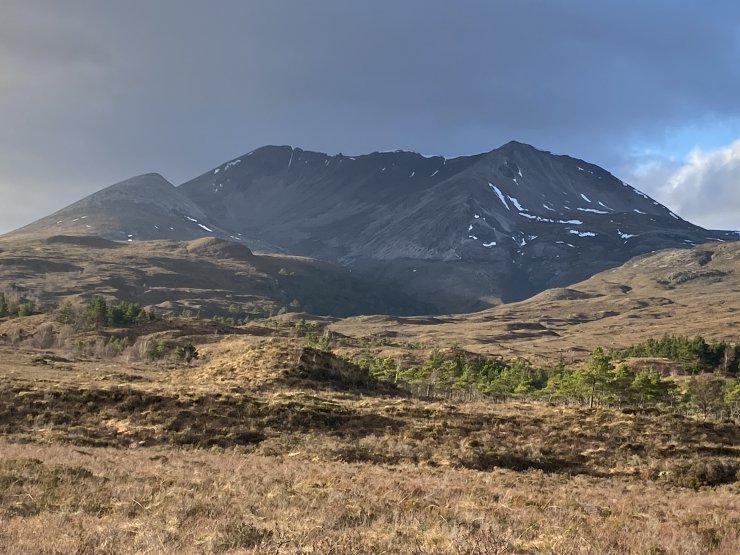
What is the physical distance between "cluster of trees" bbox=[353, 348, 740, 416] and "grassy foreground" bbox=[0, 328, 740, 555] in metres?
35.9

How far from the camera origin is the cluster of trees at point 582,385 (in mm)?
81562

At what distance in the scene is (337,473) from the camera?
22.7 m

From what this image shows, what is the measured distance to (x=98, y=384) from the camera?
4369 cm

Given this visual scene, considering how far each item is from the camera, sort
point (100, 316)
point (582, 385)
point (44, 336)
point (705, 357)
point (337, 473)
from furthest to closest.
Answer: point (100, 316) → point (705, 357) → point (44, 336) → point (582, 385) → point (337, 473)

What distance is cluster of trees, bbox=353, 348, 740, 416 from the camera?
268 feet

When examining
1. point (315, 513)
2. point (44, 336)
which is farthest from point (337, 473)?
point (44, 336)

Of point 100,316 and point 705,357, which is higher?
point 100,316

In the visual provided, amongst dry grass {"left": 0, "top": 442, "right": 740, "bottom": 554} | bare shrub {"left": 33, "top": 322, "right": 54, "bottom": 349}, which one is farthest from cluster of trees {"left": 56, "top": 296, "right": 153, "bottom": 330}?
dry grass {"left": 0, "top": 442, "right": 740, "bottom": 554}

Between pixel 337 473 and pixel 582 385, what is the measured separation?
220 feet

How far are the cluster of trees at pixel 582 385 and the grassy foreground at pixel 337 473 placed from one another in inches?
1413

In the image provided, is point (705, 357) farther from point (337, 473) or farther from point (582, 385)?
point (337, 473)

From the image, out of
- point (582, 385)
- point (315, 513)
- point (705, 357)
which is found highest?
point (315, 513)

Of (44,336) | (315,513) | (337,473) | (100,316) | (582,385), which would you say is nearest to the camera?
(315,513)

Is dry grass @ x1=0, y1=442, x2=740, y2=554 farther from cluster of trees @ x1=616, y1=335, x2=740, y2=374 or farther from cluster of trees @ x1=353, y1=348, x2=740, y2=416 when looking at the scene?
cluster of trees @ x1=616, y1=335, x2=740, y2=374
